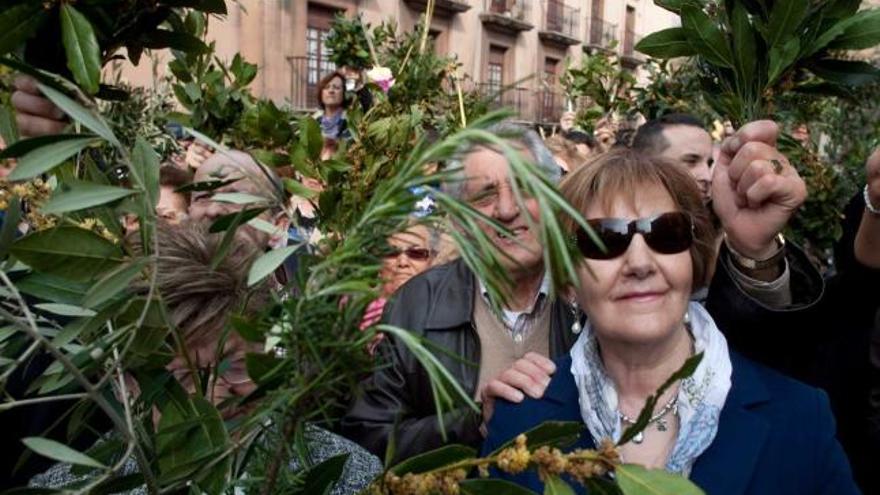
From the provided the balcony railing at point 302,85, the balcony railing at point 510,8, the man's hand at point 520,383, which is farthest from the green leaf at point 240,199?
the balcony railing at point 510,8

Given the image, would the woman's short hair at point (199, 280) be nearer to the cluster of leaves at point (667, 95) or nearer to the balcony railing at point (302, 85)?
the cluster of leaves at point (667, 95)

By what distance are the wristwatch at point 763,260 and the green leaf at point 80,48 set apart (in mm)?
1219

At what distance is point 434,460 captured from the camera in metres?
0.89

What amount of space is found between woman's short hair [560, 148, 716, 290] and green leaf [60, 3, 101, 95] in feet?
3.25

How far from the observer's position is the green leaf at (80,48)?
98cm

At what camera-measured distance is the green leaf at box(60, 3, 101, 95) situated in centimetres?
98

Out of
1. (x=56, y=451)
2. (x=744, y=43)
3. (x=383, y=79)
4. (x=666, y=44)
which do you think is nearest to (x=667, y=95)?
(x=383, y=79)

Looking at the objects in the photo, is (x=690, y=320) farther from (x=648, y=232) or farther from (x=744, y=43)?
(x=744, y=43)

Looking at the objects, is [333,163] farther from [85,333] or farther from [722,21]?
[722,21]

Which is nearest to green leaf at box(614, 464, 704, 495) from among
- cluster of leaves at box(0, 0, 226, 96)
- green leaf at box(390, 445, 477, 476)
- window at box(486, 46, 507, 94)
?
green leaf at box(390, 445, 477, 476)

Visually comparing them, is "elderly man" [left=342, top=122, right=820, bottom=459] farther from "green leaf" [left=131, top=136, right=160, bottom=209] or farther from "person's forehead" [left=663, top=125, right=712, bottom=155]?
"person's forehead" [left=663, top=125, right=712, bottom=155]

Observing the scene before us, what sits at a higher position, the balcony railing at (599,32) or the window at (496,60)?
the balcony railing at (599,32)

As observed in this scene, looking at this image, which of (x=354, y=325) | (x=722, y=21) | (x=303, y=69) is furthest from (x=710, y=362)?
(x=303, y=69)

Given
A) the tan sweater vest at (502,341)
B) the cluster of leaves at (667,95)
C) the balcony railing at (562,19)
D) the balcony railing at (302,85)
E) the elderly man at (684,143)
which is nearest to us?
the tan sweater vest at (502,341)
